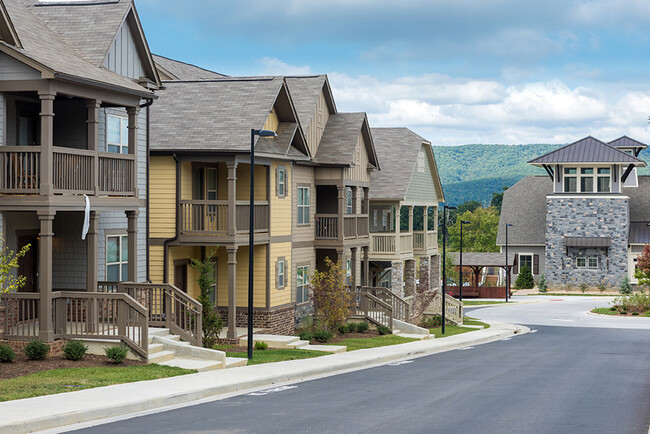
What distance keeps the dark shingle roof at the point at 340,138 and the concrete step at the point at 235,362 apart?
1526 cm

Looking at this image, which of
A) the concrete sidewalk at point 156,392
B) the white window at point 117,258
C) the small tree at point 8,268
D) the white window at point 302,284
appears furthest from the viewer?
the white window at point 302,284

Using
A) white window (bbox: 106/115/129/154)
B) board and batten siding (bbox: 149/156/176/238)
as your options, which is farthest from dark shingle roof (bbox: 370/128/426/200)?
white window (bbox: 106/115/129/154)

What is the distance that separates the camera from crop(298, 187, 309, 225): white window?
3653cm

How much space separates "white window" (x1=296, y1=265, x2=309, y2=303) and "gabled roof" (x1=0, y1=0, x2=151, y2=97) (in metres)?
14.0

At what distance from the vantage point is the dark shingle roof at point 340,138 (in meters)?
37.8

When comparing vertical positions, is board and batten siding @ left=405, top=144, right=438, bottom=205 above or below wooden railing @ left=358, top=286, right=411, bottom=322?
above

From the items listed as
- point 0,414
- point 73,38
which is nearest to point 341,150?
point 73,38

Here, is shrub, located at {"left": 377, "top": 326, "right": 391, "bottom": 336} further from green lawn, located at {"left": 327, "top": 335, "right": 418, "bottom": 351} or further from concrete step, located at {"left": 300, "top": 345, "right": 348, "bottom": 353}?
concrete step, located at {"left": 300, "top": 345, "right": 348, "bottom": 353}


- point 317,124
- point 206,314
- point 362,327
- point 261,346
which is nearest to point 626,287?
point 362,327

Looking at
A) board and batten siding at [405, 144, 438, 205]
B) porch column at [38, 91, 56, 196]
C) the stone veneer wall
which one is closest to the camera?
porch column at [38, 91, 56, 196]

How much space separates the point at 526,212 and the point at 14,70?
68.2 meters

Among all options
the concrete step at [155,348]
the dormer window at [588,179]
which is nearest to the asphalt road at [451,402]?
the concrete step at [155,348]

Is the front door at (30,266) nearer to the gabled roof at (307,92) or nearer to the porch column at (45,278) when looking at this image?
the porch column at (45,278)

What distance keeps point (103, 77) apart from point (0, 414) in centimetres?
1113
